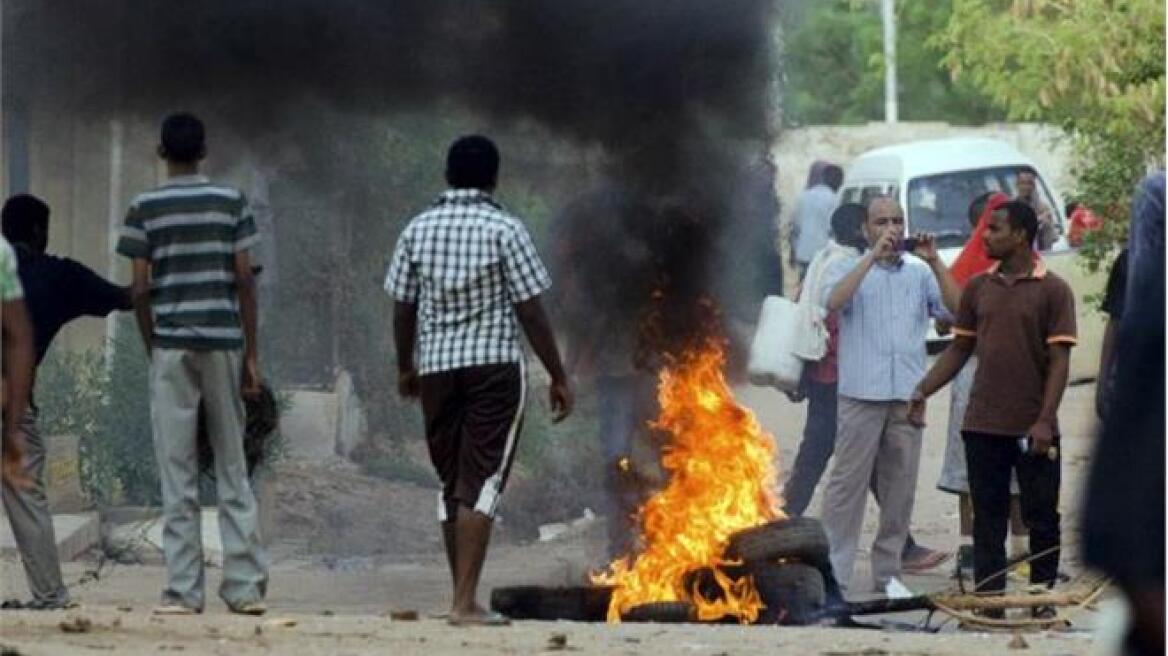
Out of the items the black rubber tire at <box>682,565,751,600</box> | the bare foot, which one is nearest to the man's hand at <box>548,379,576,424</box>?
the bare foot

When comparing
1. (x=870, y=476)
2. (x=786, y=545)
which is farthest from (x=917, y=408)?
(x=786, y=545)

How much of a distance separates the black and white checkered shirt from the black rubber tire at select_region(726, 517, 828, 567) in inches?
61.0

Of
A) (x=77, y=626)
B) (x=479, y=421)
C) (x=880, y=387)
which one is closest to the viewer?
(x=77, y=626)

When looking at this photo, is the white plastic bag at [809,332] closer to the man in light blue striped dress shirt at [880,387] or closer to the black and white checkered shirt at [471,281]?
the man in light blue striped dress shirt at [880,387]

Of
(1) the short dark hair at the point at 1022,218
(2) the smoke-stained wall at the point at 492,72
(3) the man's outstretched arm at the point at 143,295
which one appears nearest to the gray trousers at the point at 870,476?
(2) the smoke-stained wall at the point at 492,72

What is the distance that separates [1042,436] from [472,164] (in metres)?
2.38

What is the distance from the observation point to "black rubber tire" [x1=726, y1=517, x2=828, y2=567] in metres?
10.2

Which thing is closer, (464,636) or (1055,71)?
(464,636)

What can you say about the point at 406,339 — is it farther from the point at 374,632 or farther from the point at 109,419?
the point at 109,419

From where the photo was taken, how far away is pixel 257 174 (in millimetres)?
14734

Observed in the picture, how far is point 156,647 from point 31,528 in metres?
1.49

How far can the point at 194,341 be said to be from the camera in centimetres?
921

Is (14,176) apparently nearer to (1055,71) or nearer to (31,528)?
(31,528)

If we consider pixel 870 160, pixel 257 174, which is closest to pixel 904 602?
pixel 257 174
